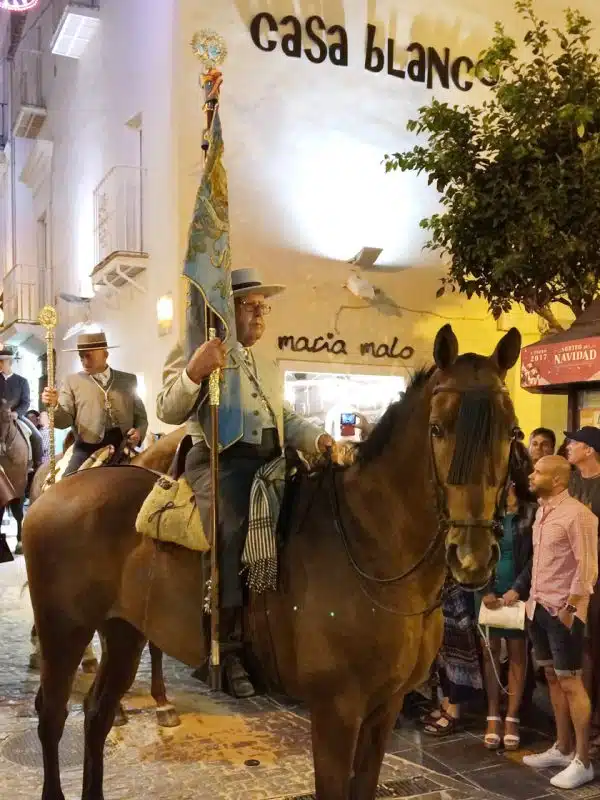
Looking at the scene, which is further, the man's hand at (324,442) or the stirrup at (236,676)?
the man's hand at (324,442)

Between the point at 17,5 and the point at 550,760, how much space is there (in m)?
14.4

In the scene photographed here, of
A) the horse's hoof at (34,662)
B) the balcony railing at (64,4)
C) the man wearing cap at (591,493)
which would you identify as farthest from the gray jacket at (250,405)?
the balcony railing at (64,4)

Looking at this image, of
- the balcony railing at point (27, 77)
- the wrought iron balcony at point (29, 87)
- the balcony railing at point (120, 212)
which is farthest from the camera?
the balcony railing at point (27, 77)

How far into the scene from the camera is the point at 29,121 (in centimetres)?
1964

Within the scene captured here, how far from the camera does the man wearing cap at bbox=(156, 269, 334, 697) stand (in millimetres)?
3346

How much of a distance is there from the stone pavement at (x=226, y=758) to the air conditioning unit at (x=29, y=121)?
16629 mm

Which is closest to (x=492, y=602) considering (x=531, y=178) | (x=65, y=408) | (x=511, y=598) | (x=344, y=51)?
(x=511, y=598)

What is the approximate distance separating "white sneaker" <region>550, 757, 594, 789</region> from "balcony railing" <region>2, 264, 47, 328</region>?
18042 mm

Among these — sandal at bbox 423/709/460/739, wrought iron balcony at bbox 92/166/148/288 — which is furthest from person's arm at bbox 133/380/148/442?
wrought iron balcony at bbox 92/166/148/288

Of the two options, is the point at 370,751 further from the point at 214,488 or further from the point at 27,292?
the point at 27,292

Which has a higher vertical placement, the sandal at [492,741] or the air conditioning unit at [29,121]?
the air conditioning unit at [29,121]

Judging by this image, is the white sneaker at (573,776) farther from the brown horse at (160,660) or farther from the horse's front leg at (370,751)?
the brown horse at (160,660)

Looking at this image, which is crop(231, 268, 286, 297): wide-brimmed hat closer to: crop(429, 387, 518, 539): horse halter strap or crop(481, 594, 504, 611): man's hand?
crop(429, 387, 518, 539): horse halter strap

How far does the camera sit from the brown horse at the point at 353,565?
2.63m
